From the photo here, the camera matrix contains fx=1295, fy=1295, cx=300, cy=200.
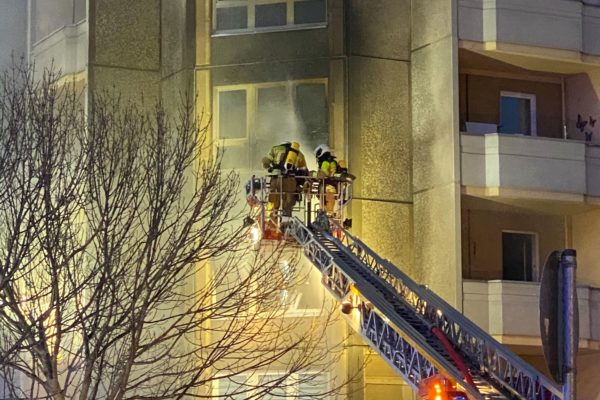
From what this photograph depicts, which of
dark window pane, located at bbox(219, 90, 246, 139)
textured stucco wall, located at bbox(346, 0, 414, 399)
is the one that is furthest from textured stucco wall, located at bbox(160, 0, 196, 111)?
textured stucco wall, located at bbox(346, 0, 414, 399)

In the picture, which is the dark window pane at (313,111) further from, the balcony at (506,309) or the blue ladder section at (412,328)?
the balcony at (506,309)

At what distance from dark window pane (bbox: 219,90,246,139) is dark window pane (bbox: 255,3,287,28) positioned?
134cm

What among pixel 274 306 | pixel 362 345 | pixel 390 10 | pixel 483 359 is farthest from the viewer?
pixel 390 10

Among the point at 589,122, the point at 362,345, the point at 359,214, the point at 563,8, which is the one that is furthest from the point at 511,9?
the point at 362,345

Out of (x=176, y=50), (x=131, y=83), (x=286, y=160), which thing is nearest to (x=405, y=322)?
(x=286, y=160)

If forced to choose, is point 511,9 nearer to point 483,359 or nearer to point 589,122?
point 589,122

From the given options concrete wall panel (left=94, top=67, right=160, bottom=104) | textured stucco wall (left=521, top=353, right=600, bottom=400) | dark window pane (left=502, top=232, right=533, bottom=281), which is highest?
concrete wall panel (left=94, top=67, right=160, bottom=104)

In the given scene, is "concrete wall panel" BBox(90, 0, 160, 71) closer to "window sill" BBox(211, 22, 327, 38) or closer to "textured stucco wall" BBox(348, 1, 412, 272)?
"window sill" BBox(211, 22, 327, 38)

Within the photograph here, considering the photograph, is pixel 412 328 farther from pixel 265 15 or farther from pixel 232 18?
pixel 232 18

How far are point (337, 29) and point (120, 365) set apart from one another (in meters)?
10.6

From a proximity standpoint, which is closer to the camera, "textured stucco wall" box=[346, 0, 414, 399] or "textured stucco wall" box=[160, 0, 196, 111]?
"textured stucco wall" box=[346, 0, 414, 399]

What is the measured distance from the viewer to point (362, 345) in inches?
870

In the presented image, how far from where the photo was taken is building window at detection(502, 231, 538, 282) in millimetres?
23734

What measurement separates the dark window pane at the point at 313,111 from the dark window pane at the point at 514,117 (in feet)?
11.3
